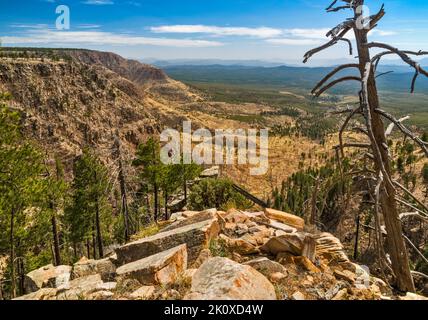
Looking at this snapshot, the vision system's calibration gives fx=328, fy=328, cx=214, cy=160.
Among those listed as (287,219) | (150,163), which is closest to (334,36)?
(287,219)

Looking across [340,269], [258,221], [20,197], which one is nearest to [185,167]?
[20,197]

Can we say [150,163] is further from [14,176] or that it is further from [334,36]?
[334,36]

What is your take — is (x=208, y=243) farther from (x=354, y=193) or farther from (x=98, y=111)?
(x=98, y=111)

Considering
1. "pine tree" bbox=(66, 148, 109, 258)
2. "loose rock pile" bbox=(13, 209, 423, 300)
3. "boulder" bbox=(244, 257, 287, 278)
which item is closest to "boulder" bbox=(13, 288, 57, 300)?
"loose rock pile" bbox=(13, 209, 423, 300)

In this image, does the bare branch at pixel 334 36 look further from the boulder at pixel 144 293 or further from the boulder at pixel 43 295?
the boulder at pixel 43 295

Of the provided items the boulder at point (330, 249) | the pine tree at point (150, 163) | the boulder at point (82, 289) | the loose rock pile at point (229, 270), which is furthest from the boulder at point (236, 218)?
the pine tree at point (150, 163)

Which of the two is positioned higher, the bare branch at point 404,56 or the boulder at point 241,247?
the bare branch at point 404,56

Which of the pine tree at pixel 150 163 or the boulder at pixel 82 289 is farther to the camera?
the pine tree at pixel 150 163
